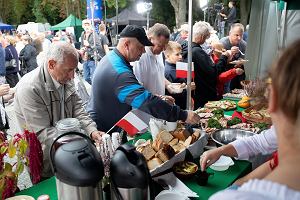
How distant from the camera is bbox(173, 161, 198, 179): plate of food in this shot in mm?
1596

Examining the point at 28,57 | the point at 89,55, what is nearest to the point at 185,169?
the point at 89,55

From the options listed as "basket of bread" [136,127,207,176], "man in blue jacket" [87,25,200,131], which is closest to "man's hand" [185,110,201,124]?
"man in blue jacket" [87,25,200,131]

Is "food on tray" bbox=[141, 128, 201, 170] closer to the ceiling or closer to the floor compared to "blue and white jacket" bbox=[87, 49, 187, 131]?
closer to the floor

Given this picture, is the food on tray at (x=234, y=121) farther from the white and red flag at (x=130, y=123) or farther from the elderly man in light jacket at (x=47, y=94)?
the elderly man in light jacket at (x=47, y=94)

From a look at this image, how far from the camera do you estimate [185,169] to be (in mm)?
1641

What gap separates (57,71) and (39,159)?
64 cm

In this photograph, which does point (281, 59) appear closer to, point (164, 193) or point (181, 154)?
point (164, 193)

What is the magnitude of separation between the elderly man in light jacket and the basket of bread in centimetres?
45

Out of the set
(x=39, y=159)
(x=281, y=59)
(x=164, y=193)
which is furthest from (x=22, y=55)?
(x=281, y=59)

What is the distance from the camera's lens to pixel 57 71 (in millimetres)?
1997

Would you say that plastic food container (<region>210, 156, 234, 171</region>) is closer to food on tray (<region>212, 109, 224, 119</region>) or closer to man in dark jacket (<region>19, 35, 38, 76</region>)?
food on tray (<region>212, 109, 224, 119</region>)

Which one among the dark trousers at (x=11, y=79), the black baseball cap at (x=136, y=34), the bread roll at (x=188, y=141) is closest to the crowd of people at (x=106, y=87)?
the black baseball cap at (x=136, y=34)

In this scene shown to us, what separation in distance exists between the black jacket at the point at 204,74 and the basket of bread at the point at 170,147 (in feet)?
5.64

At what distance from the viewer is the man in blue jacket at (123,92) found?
2.24 metres
